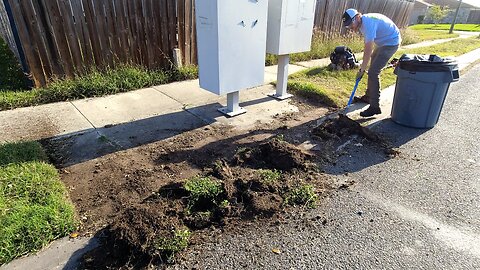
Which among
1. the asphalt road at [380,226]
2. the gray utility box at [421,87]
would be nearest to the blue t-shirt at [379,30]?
the gray utility box at [421,87]

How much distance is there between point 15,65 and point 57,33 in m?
1.28

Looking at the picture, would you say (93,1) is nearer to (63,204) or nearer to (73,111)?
(73,111)

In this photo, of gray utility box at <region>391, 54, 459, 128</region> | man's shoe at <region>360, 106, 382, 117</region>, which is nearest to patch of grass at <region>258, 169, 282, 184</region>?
man's shoe at <region>360, 106, 382, 117</region>

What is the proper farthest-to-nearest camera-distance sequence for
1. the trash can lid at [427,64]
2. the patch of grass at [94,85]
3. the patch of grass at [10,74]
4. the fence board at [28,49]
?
the patch of grass at [10,74], the patch of grass at [94,85], the fence board at [28,49], the trash can lid at [427,64]

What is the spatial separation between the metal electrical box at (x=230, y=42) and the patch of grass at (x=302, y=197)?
2.07 metres

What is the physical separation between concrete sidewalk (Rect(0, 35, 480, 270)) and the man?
509mm

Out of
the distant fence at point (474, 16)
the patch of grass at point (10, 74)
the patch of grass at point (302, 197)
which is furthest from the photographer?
the distant fence at point (474, 16)

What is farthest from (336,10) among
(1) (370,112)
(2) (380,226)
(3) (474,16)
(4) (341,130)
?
(3) (474,16)

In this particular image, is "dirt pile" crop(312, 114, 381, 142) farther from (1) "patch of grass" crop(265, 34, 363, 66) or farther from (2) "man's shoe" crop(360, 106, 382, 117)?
(1) "patch of grass" crop(265, 34, 363, 66)

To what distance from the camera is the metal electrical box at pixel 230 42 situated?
4.20 m

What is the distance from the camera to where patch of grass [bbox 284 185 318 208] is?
124 inches

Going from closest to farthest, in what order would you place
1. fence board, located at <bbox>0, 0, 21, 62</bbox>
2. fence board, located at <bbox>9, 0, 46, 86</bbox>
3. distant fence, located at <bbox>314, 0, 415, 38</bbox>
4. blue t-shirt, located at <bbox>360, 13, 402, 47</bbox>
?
blue t-shirt, located at <bbox>360, 13, 402, 47</bbox> → fence board, located at <bbox>9, 0, 46, 86</bbox> → fence board, located at <bbox>0, 0, 21, 62</bbox> → distant fence, located at <bbox>314, 0, 415, 38</bbox>

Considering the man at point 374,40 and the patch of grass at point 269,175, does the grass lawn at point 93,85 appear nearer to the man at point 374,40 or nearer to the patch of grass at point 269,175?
the man at point 374,40

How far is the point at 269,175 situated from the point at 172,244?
1.38m
